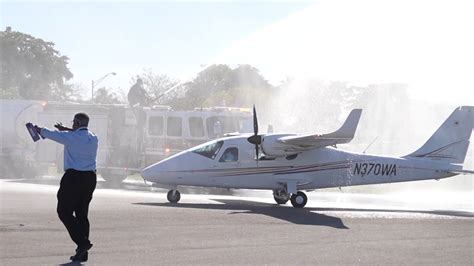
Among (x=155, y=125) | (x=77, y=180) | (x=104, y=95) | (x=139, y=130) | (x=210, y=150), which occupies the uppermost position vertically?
(x=104, y=95)

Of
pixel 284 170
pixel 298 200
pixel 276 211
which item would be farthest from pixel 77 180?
pixel 284 170

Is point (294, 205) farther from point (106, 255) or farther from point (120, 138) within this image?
point (120, 138)

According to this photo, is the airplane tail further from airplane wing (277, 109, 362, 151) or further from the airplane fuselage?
airplane wing (277, 109, 362, 151)

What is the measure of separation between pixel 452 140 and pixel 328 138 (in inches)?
168

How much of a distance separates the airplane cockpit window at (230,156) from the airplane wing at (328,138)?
143cm

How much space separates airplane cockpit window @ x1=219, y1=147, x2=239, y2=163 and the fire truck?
791cm

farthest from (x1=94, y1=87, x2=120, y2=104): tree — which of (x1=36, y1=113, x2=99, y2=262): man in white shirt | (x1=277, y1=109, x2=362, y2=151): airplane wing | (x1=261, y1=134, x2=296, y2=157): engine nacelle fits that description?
(x1=36, y1=113, x2=99, y2=262): man in white shirt

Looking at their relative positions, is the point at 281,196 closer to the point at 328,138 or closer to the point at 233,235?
the point at 328,138

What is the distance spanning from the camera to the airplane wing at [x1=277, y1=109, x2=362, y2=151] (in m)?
18.1

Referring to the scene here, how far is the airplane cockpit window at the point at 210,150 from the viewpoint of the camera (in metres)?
20.8

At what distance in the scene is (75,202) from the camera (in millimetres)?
10484

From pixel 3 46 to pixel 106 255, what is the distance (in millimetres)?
61224

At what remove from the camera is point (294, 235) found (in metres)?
13.6

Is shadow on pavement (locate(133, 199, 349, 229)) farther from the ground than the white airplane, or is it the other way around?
the white airplane
